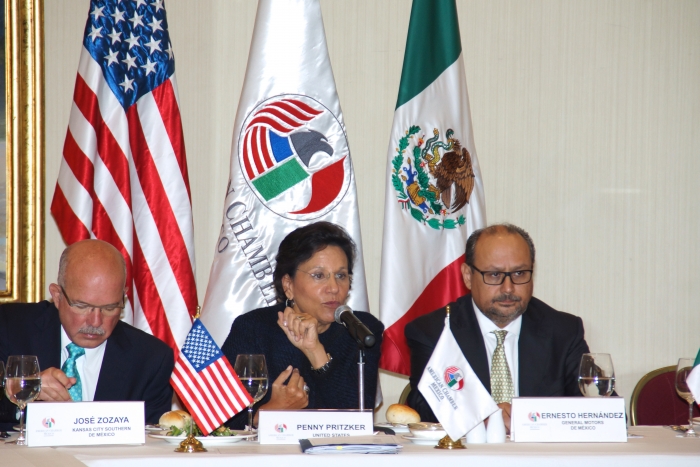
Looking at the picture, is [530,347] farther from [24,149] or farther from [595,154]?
[24,149]

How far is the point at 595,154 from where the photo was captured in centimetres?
494

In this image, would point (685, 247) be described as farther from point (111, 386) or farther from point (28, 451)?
point (28, 451)

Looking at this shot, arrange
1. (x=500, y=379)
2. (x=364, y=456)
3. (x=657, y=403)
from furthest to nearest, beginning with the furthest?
1. (x=657, y=403)
2. (x=500, y=379)
3. (x=364, y=456)

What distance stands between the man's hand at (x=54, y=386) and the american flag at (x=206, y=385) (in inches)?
15.3

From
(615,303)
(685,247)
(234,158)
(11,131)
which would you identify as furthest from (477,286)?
(11,131)

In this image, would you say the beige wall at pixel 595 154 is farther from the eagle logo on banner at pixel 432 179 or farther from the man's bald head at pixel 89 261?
the man's bald head at pixel 89 261

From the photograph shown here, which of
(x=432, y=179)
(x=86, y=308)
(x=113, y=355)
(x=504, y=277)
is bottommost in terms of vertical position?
(x=113, y=355)

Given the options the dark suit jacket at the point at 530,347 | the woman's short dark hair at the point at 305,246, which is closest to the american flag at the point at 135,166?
the woman's short dark hair at the point at 305,246

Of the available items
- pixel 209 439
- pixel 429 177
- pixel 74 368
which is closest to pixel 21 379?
pixel 209 439

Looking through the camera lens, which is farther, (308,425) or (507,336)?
(507,336)

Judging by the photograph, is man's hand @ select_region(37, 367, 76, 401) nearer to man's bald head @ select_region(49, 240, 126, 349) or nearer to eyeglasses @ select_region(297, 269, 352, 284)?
man's bald head @ select_region(49, 240, 126, 349)

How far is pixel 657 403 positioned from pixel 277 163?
2.30 m

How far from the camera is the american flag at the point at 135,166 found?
395 centimetres

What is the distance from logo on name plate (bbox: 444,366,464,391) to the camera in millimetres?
2363
